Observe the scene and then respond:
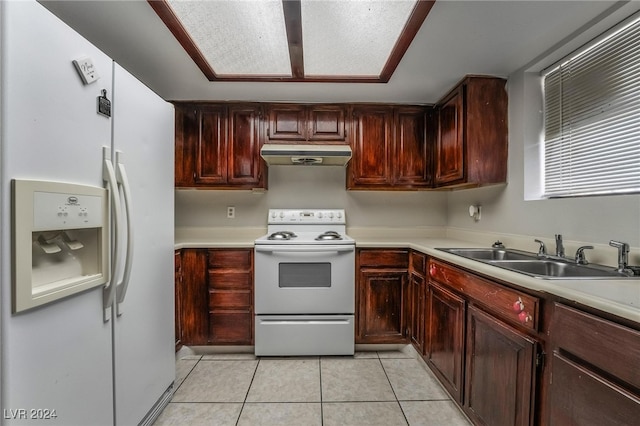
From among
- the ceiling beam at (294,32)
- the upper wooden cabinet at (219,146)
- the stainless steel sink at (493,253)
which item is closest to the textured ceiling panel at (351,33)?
the ceiling beam at (294,32)

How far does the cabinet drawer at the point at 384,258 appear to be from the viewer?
87.7 inches

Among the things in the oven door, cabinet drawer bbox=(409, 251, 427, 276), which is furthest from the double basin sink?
the oven door

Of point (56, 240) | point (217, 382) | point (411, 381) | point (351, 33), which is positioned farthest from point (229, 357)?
point (351, 33)

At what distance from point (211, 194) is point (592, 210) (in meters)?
2.84

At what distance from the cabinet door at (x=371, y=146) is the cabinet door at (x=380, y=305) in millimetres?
843

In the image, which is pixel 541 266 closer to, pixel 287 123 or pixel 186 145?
pixel 287 123

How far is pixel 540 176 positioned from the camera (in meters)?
1.80

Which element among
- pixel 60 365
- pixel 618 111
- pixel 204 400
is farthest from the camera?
pixel 204 400

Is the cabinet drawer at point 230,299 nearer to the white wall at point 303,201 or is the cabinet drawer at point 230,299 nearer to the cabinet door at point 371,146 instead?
the white wall at point 303,201

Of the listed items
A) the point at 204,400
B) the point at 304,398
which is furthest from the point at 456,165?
the point at 204,400

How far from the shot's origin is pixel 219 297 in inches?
85.6

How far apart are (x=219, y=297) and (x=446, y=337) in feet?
5.51

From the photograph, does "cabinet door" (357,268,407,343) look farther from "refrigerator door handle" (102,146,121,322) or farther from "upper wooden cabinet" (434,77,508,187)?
"refrigerator door handle" (102,146,121,322)

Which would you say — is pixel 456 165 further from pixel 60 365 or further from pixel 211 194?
pixel 60 365
